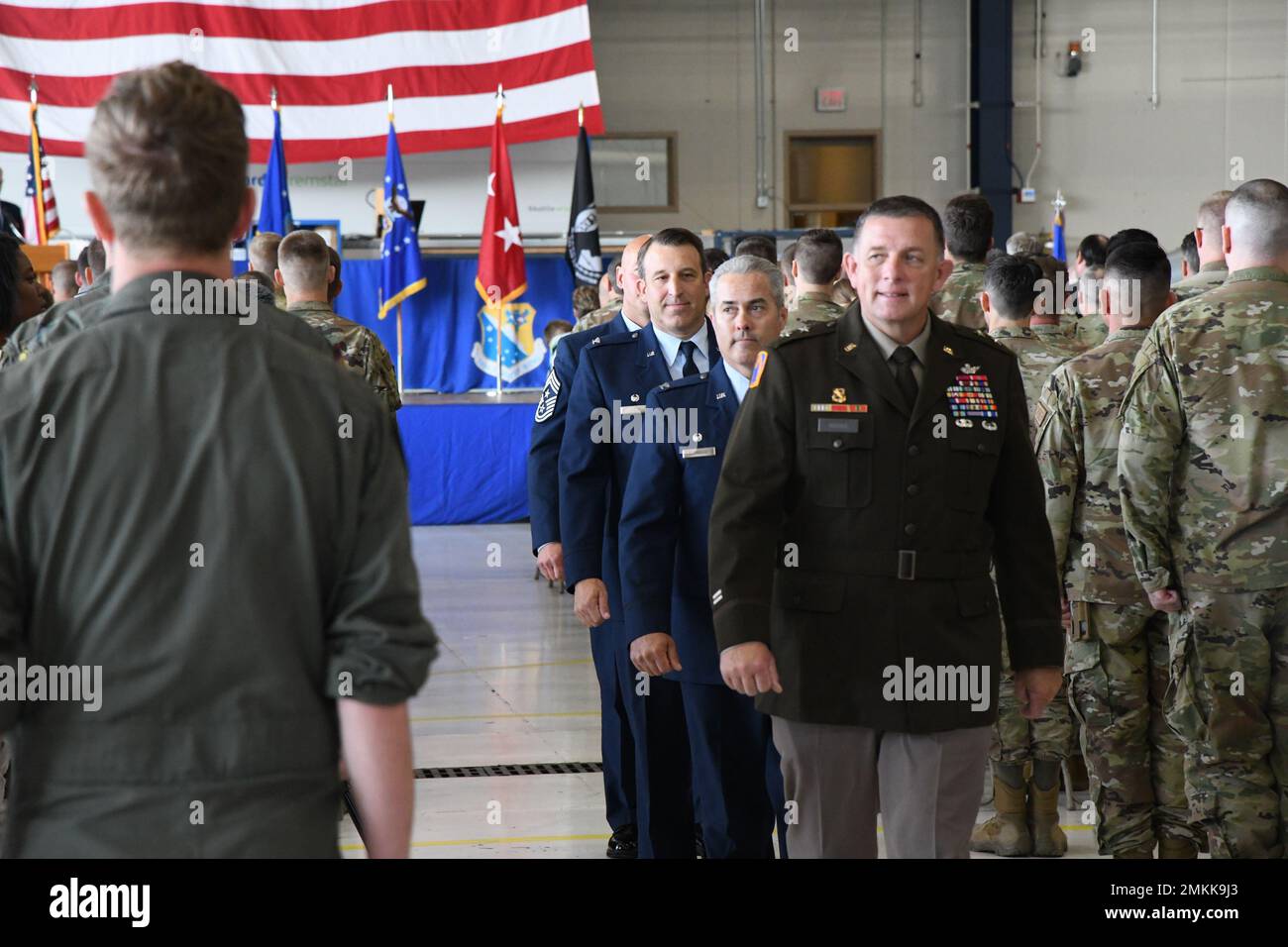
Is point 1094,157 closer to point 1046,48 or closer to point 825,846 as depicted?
point 1046,48

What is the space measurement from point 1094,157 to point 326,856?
18.0 metres

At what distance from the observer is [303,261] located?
5090mm

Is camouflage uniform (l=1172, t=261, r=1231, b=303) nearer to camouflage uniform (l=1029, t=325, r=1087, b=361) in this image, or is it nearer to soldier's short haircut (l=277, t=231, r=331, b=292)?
camouflage uniform (l=1029, t=325, r=1087, b=361)

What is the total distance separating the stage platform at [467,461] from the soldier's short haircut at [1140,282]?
832cm

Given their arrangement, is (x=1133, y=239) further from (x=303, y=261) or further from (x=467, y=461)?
(x=467, y=461)

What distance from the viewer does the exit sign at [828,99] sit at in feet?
59.2

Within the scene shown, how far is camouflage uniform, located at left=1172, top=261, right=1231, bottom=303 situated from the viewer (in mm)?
4503

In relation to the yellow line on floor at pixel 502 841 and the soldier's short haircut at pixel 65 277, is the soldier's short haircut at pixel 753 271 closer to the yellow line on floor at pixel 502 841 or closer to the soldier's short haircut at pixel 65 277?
the yellow line on floor at pixel 502 841

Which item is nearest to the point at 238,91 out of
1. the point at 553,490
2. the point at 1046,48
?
the point at 1046,48

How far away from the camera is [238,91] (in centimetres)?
1444

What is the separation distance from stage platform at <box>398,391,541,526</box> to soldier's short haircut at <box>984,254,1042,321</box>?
7.83 meters

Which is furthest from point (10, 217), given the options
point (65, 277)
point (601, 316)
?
point (601, 316)

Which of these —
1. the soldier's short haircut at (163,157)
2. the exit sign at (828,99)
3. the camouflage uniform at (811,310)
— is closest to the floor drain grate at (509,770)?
the camouflage uniform at (811,310)

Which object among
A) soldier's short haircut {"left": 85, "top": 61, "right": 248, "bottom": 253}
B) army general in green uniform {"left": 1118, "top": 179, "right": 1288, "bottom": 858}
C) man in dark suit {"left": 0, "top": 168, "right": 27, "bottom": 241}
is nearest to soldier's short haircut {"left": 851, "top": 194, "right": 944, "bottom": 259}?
army general in green uniform {"left": 1118, "top": 179, "right": 1288, "bottom": 858}
